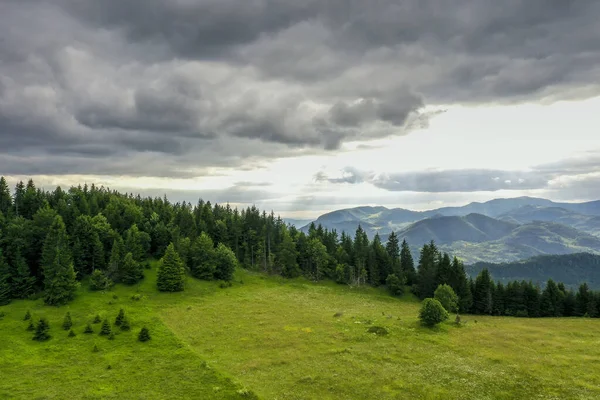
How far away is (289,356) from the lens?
189ft

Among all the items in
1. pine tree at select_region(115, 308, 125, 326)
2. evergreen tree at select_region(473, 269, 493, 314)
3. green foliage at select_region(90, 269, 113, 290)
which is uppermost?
green foliage at select_region(90, 269, 113, 290)

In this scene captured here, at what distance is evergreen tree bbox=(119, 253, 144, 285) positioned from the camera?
344 ft

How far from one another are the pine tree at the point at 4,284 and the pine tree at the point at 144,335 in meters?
48.7

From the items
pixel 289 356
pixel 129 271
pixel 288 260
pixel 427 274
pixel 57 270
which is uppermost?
pixel 57 270

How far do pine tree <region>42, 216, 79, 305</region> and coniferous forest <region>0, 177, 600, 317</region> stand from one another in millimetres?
236

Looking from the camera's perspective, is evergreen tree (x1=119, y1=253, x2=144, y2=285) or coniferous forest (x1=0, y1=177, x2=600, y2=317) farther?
evergreen tree (x1=119, y1=253, x2=144, y2=285)

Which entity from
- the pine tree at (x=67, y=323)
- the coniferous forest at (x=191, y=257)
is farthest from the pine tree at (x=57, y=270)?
the pine tree at (x=67, y=323)

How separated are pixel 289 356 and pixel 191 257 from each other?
7853cm

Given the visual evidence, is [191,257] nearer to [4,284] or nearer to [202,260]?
[202,260]

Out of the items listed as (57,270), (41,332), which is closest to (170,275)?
(57,270)

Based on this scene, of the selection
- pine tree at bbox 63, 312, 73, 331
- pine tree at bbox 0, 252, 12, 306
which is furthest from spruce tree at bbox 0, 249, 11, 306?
pine tree at bbox 63, 312, 73, 331

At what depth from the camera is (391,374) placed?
4981cm

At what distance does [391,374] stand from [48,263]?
93.4 meters

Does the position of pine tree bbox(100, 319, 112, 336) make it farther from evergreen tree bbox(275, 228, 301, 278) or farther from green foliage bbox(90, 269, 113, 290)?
evergreen tree bbox(275, 228, 301, 278)
